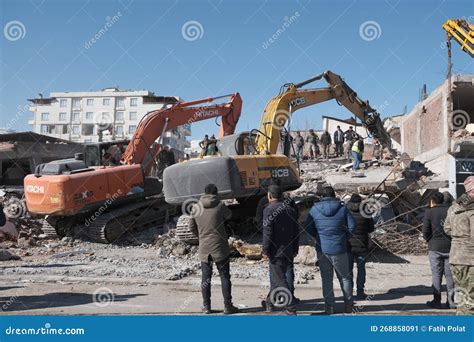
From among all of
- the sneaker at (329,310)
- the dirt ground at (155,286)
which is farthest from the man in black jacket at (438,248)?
the sneaker at (329,310)

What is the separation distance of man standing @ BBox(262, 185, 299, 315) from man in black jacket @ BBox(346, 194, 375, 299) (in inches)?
47.3

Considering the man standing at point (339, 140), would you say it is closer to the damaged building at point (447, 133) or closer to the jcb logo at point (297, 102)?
the damaged building at point (447, 133)

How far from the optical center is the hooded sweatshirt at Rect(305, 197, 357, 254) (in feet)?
20.3

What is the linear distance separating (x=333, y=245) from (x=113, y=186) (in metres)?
8.32

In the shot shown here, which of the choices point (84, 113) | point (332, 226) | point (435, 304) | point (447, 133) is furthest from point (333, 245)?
point (84, 113)

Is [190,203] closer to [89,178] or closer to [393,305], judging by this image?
[89,178]

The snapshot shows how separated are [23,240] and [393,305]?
1048 centimetres

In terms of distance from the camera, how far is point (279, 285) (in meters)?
6.16

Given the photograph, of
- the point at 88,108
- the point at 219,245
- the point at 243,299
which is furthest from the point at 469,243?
the point at 88,108

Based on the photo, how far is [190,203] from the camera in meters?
10.8

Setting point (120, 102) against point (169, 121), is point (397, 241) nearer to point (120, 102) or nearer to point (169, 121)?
point (169, 121)
